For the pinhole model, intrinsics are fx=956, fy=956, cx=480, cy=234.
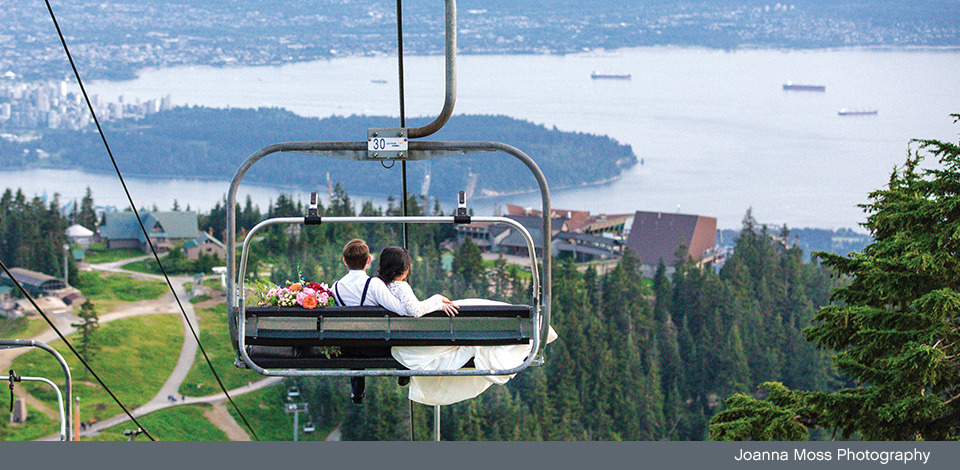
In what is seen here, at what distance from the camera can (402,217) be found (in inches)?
135

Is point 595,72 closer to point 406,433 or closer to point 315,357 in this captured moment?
point 406,433

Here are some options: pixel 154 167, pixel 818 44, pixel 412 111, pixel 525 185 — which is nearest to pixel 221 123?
pixel 154 167

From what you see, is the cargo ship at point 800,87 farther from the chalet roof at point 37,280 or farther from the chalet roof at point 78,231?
the chalet roof at point 37,280

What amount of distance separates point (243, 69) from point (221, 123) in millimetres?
28849

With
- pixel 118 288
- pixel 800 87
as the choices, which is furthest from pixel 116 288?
pixel 800 87

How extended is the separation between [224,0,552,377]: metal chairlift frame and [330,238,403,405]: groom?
272 millimetres

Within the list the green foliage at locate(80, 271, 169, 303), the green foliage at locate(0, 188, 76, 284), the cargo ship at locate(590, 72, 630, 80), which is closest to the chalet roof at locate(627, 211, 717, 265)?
the green foliage at locate(80, 271, 169, 303)

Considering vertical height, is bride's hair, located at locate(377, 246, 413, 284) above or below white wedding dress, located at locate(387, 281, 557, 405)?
above

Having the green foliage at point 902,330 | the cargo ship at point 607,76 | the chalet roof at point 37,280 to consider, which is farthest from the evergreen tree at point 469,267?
the cargo ship at point 607,76

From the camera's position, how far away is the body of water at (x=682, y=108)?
10588 centimetres

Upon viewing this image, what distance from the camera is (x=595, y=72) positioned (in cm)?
15800

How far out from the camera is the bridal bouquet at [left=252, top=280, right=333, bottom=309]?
3.99 meters

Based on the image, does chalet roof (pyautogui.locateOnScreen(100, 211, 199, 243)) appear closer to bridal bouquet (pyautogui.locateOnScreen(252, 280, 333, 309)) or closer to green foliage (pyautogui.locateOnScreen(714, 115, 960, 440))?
green foliage (pyautogui.locateOnScreen(714, 115, 960, 440))

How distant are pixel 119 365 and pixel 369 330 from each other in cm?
6220
